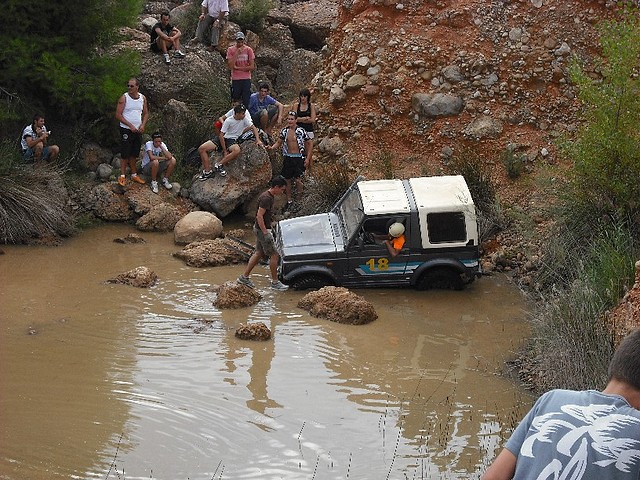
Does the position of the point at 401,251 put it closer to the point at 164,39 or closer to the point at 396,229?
the point at 396,229

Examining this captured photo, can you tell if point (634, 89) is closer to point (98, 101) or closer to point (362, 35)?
point (362, 35)

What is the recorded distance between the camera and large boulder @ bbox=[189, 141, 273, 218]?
710 inches

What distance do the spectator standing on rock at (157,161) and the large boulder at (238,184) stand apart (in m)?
0.69

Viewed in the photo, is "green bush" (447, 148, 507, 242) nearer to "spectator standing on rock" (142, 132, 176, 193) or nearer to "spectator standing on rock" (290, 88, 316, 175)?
"spectator standing on rock" (290, 88, 316, 175)

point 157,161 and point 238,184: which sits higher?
point 157,161

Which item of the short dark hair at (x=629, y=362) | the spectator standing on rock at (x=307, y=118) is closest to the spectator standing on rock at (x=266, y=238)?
the spectator standing on rock at (x=307, y=118)

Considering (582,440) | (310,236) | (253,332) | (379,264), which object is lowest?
(253,332)

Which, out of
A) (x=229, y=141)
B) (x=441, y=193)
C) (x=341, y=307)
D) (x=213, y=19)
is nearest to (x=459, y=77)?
(x=229, y=141)

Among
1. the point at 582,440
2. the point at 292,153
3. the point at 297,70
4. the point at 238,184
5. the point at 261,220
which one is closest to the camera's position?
the point at 582,440

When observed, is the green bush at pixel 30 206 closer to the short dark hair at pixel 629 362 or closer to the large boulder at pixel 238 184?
the large boulder at pixel 238 184

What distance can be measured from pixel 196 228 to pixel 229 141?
86.2 inches

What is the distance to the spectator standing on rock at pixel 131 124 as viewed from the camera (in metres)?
18.2

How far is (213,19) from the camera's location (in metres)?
22.5

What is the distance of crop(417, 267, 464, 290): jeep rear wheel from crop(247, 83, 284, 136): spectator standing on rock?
604 cm
